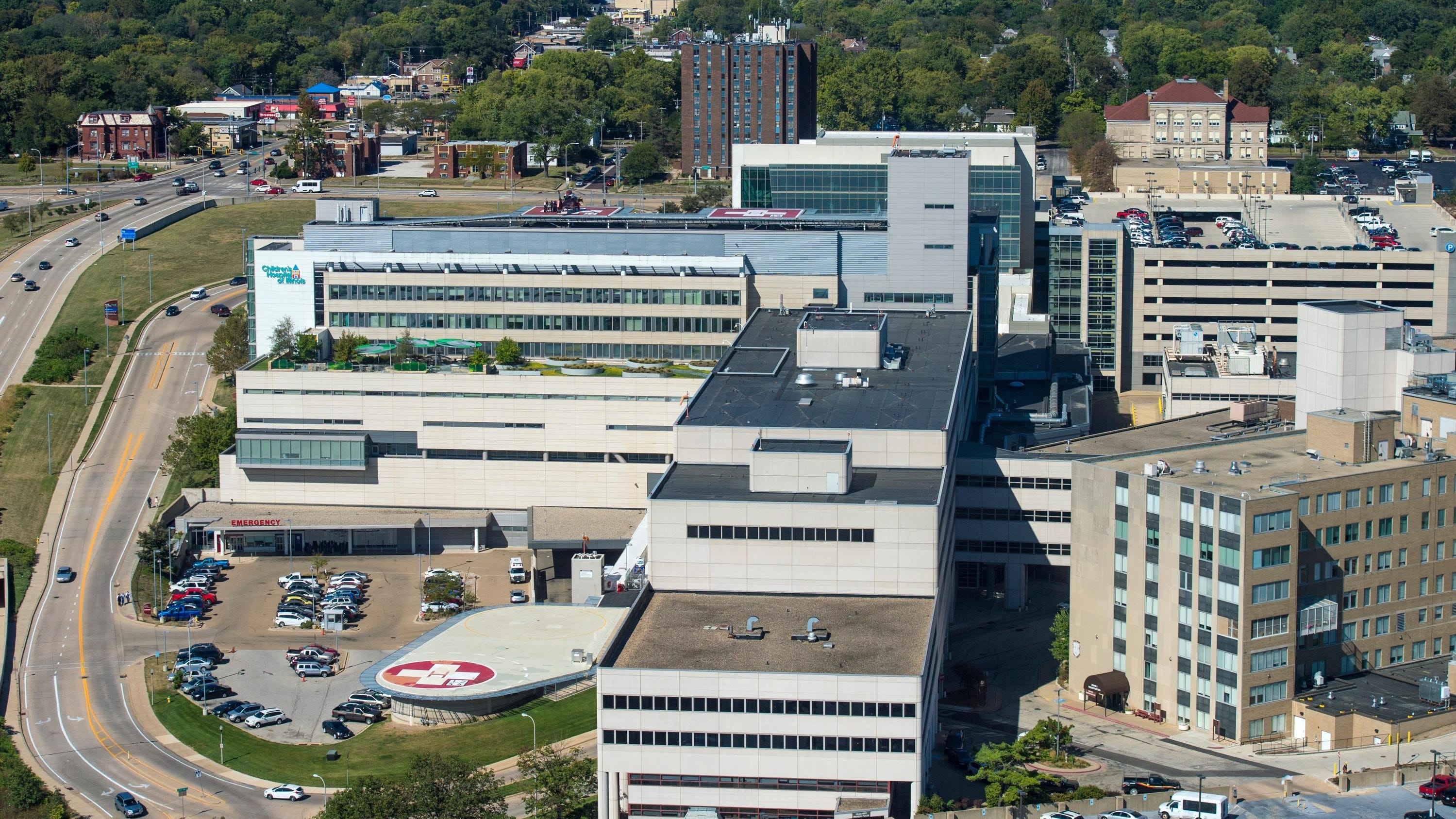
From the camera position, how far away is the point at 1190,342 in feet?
597

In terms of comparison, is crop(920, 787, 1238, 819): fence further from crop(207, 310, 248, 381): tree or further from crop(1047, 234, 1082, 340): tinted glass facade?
crop(207, 310, 248, 381): tree

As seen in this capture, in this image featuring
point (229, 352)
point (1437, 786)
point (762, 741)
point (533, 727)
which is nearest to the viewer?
point (762, 741)

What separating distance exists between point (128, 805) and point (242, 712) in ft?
39.0

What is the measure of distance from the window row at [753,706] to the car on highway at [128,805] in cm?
2802

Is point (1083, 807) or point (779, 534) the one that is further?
point (779, 534)

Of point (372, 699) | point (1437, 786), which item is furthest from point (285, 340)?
point (1437, 786)

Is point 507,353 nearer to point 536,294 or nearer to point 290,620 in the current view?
A: point 536,294

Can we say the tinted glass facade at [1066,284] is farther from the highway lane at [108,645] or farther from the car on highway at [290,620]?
the car on highway at [290,620]

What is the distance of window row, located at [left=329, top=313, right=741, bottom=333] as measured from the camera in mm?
174250

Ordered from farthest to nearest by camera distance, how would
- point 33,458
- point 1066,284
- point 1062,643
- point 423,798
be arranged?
point 1066,284 < point 33,458 < point 1062,643 < point 423,798

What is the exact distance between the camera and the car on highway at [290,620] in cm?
14325

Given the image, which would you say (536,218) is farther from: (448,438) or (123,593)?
(123,593)

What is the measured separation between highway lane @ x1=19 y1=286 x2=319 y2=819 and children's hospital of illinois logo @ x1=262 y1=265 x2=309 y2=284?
17.7m

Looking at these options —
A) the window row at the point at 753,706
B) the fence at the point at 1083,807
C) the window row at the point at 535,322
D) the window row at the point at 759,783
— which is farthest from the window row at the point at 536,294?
the fence at the point at 1083,807
